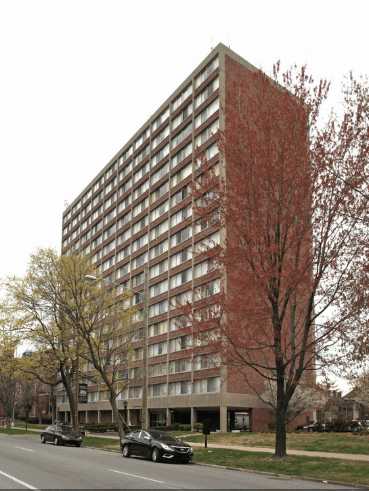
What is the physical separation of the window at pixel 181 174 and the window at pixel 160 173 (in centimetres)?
261

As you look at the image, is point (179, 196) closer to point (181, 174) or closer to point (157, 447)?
point (181, 174)

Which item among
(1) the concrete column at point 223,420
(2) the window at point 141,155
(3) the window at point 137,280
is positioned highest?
(2) the window at point 141,155

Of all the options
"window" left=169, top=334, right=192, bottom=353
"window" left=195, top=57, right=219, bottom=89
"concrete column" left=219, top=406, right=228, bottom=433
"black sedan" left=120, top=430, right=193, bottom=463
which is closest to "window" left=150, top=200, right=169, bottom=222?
"window" left=195, top=57, right=219, bottom=89

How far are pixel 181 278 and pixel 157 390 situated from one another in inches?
522

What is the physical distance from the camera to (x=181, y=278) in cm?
6594

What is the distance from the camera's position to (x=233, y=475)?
18.3 metres

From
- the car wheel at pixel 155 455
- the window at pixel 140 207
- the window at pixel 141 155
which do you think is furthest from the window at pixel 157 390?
the car wheel at pixel 155 455

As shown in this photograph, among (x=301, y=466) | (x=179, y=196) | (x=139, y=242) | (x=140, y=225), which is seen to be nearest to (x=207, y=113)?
(x=179, y=196)

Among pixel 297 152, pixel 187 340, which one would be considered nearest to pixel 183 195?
pixel 187 340

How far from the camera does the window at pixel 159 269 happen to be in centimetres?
7088

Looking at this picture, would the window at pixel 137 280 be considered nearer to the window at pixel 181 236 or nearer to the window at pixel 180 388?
the window at pixel 181 236

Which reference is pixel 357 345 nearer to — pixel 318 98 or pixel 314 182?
pixel 314 182

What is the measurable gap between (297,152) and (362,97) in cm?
324

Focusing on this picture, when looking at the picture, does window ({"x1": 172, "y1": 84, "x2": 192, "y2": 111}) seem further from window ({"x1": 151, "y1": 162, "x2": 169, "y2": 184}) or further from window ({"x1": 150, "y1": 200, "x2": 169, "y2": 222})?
window ({"x1": 150, "y1": 200, "x2": 169, "y2": 222})
